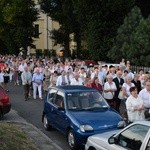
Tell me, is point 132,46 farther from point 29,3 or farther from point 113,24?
point 29,3

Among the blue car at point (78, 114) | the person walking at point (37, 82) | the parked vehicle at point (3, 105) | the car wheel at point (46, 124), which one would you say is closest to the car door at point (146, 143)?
the blue car at point (78, 114)

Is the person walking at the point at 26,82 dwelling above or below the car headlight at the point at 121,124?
above

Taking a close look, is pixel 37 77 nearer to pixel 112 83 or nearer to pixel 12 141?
pixel 112 83

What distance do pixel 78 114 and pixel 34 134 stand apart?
82.6 inches

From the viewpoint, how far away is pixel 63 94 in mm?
14297

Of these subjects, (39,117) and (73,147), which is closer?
(73,147)

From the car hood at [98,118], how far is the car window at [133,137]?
367cm

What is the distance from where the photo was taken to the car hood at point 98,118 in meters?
12.7

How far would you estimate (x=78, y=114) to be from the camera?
43.5 ft

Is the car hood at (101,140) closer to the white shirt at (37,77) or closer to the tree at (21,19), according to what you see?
the white shirt at (37,77)

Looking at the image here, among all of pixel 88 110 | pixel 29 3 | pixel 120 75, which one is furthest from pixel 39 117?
pixel 29 3

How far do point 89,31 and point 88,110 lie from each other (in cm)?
2480

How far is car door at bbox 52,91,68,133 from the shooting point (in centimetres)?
1365

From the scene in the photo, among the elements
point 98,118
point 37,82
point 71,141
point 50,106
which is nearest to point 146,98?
point 98,118
